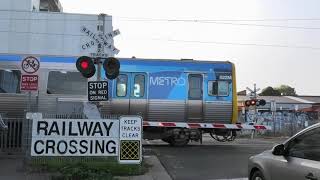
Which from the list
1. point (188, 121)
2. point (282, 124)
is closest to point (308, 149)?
point (188, 121)

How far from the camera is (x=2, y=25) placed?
57250 mm

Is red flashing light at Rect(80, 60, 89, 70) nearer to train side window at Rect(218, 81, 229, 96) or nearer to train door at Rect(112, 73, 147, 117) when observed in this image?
train door at Rect(112, 73, 147, 117)

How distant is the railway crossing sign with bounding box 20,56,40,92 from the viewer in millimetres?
14961

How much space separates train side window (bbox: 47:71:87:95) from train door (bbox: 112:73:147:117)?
1.54 m

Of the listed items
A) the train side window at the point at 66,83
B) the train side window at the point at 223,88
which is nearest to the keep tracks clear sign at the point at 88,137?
the train side window at the point at 66,83

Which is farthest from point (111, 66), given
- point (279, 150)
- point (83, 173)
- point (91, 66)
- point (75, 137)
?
point (279, 150)

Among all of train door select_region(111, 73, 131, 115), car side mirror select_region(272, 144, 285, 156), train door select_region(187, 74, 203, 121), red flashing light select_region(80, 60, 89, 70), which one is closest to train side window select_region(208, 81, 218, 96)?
train door select_region(187, 74, 203, 121)

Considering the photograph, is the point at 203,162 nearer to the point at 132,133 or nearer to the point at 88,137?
the point at 132,133

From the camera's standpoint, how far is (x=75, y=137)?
44.9ft

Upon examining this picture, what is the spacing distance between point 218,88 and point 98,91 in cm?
847

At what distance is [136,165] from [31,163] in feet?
8.29

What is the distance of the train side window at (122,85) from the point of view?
69.8 feet

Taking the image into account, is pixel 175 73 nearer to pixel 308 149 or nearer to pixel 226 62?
pixel 226 62

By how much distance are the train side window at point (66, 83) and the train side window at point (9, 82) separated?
42.8 inches
